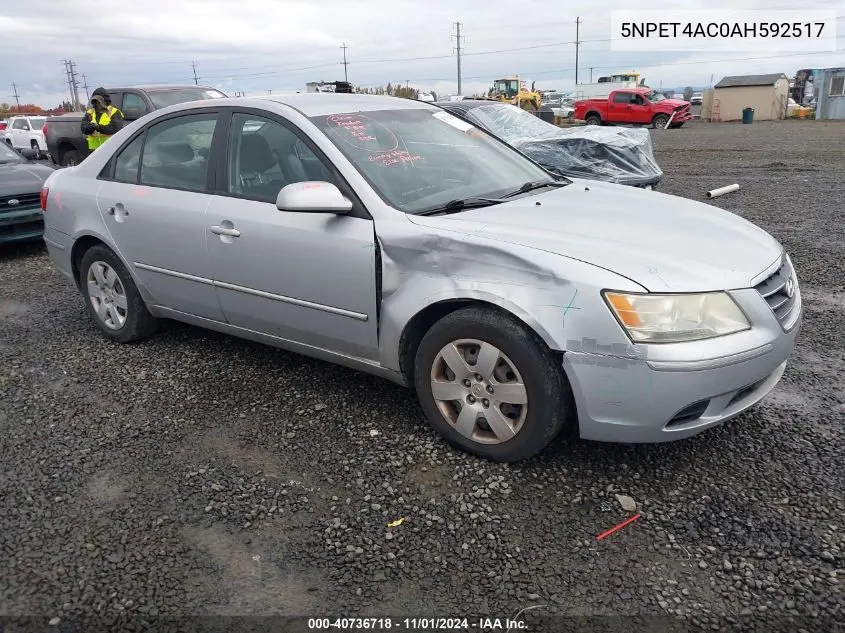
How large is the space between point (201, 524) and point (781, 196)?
9660 mm

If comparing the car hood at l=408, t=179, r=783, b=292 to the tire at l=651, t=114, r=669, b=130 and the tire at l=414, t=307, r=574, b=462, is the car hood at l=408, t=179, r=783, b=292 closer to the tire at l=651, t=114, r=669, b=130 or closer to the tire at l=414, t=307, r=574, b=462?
the tire at l=414, t=307, r=574, b=462

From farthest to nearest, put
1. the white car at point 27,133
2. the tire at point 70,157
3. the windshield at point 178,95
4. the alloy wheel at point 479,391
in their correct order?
the white car at point 27,133, the tire at point 70,157, the windshield at point 178,95, the alloy wheel at point 479,391

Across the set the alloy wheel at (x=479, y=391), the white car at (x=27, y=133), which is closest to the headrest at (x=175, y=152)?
the alloy wheel at (x=479, y=391)

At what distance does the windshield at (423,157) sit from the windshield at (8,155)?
670 cm

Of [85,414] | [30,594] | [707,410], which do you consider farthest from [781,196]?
[30,594]

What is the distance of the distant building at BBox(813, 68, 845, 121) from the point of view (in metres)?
34.9

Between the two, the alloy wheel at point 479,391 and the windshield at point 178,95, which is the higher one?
the windshield at point 178,95

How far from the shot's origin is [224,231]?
3.66m

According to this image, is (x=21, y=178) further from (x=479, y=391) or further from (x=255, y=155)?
(x=479, y=391)

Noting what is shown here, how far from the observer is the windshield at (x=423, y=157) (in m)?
3.35

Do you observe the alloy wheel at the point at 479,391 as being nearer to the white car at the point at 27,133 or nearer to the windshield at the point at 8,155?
the windshield at the point at 8,155

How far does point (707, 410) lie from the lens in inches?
107

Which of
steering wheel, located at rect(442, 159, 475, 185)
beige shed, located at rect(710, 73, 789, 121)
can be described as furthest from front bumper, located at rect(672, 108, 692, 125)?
steering wheel, located at rect(442, 159, 475, 185)

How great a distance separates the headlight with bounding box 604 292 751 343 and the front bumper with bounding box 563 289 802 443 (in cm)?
4
